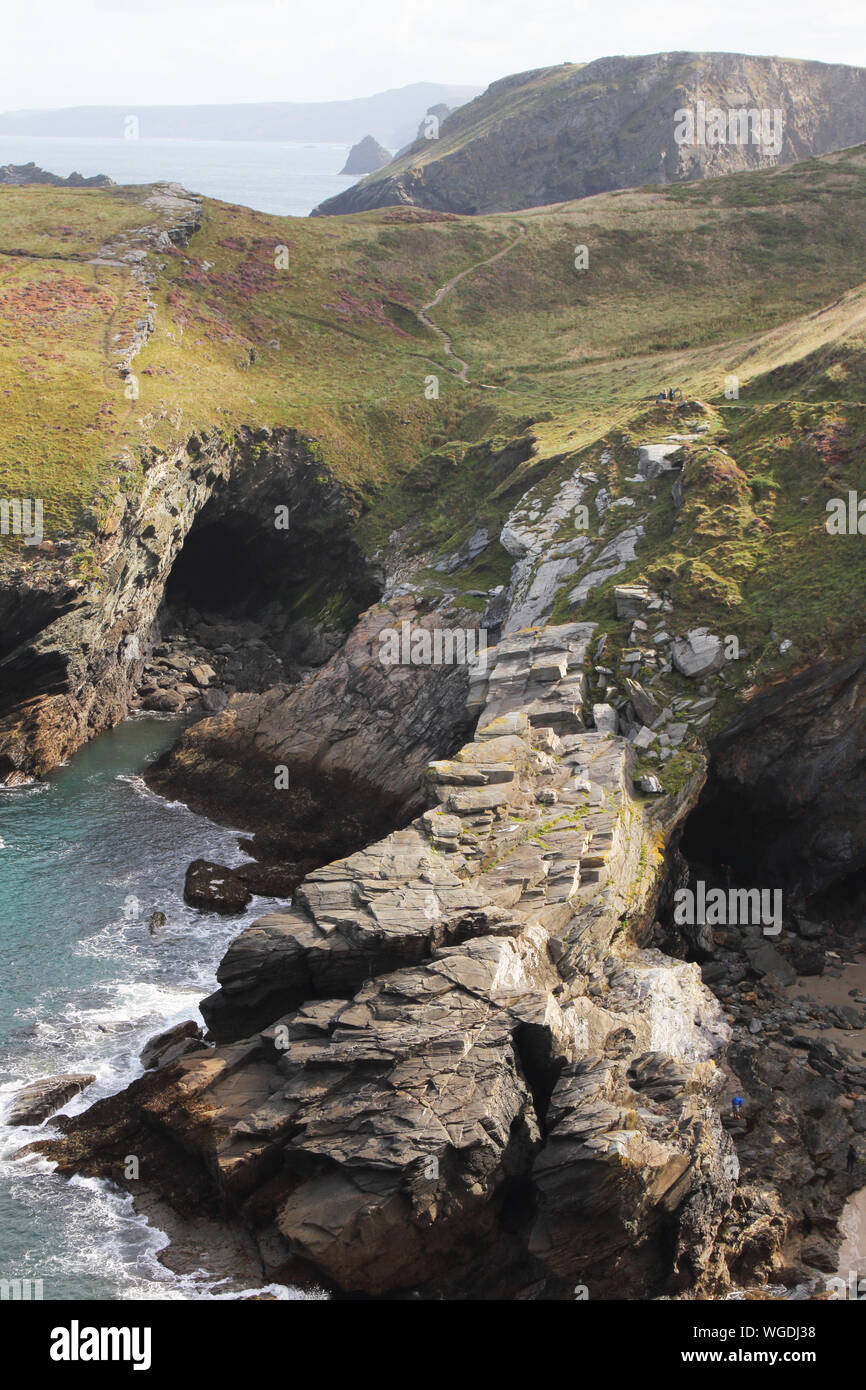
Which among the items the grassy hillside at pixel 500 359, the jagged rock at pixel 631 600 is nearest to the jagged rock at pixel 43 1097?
the jagged rock at pixel 631 600

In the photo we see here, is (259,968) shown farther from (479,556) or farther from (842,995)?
(479,556)

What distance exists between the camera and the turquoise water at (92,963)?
28203 millimetres

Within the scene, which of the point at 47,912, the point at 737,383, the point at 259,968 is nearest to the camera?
the point at 259,968

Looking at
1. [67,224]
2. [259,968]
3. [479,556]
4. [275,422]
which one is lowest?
[259,968]

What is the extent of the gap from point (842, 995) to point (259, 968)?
23.3 m

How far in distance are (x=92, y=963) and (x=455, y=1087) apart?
19775 mm

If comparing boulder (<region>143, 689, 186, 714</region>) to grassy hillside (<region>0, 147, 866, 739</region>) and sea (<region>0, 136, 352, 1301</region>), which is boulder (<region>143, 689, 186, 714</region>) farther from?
grassy hillside (<region>0, 147, 866, 739</region>)

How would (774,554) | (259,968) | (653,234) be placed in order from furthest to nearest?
(653,234), (774,554), (259,968)

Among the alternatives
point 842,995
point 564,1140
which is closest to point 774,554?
point 842,995

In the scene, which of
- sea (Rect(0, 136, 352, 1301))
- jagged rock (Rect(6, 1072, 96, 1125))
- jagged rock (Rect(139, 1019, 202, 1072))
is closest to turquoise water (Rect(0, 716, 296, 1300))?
sea (Rect(0, 136, 352, 1301))

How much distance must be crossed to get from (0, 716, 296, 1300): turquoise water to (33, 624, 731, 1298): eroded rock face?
1943 mm

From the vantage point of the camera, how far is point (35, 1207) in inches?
1168

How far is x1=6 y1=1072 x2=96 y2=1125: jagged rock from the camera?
3291cm

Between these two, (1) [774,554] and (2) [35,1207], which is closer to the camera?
(2) [35,1207]
